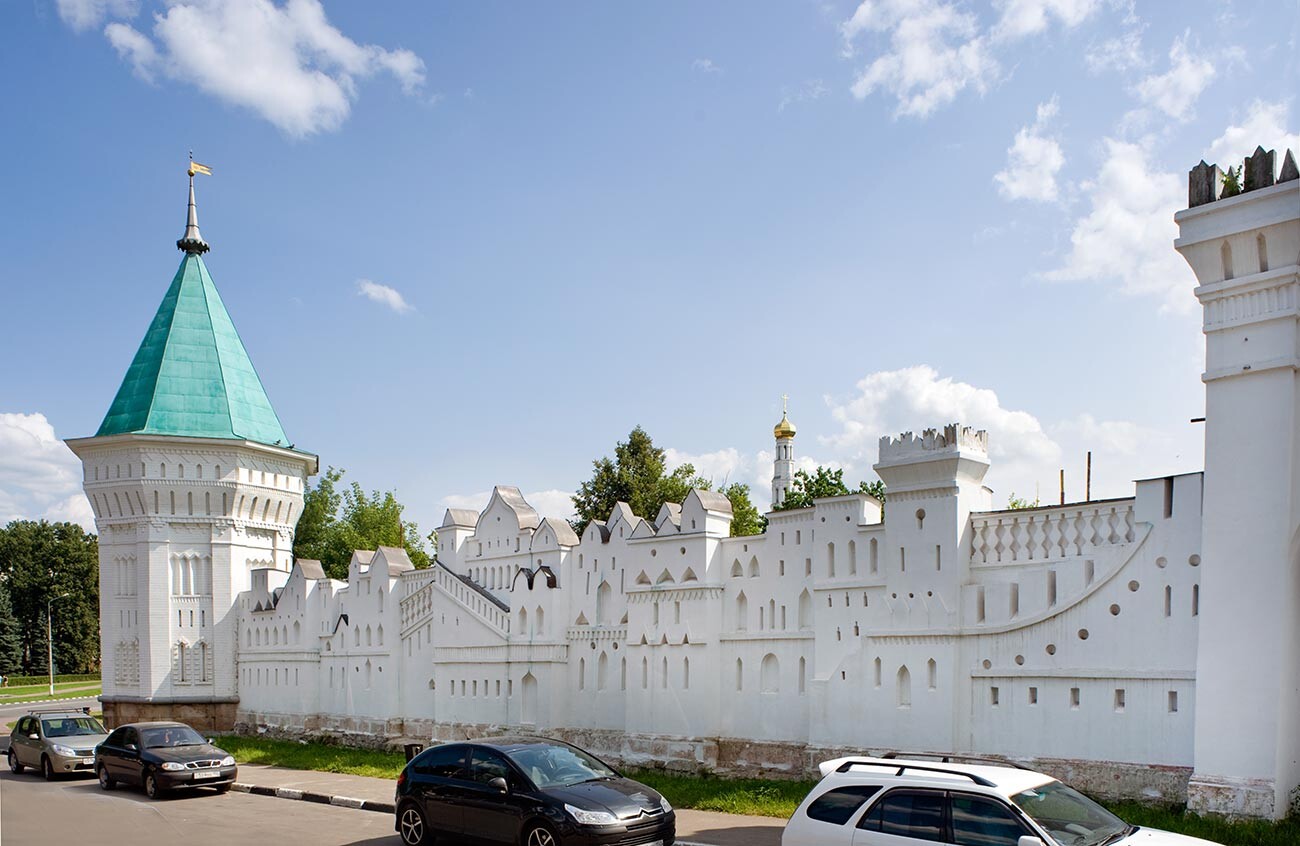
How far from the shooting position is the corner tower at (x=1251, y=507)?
1321 cm

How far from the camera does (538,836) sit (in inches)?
483

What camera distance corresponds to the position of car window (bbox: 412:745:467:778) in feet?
44.7

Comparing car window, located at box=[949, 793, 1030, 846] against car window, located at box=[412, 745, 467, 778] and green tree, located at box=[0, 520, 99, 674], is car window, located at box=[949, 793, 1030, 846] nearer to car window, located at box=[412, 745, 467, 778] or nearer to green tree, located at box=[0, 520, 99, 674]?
car window, located at box=[412, 745, 467, 778]

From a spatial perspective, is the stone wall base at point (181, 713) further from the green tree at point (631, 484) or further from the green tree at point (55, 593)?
the green tree at point (55, 593)

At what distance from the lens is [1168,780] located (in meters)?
14.3

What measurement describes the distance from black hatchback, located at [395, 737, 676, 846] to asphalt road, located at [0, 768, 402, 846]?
1184mm

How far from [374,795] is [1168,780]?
12.6m

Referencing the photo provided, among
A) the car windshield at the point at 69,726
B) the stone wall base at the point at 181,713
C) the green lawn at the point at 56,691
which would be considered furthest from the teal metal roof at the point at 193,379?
the green lawn at the point at 56,691

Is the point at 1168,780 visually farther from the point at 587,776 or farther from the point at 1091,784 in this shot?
the point at 587,776

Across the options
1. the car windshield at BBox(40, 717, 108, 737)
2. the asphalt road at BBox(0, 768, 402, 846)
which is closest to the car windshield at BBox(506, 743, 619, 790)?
the asphalt road at BBox(0, 768, 402, 846)

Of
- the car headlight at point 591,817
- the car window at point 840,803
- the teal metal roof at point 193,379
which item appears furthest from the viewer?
the teal metal roof at point 193,379

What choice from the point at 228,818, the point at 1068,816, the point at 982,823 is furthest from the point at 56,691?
the point at 1068,816

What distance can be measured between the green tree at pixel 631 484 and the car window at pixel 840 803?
115 feet

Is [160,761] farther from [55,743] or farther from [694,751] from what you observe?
[694,751]
